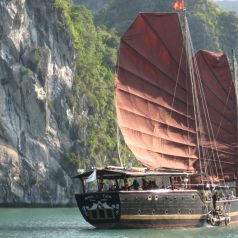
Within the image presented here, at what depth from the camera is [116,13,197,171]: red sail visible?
88.8ft

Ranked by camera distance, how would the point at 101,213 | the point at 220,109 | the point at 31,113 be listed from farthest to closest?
the point at 31,113
the point at 220,109
the point at 101,213

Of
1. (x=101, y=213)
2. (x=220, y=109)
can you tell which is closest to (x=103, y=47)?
(x=220, y=109)

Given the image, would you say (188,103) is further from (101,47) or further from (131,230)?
(101,47)

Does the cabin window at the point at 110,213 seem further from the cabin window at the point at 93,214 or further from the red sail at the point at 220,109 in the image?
the red sail at the point at 220,109

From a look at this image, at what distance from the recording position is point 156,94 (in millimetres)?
27672

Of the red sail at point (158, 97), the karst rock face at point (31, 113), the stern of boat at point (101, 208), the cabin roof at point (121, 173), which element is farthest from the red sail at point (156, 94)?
the karst rock face at point (31, 113)

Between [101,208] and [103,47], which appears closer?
[101,208]

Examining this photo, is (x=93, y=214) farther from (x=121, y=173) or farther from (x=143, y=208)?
(x=121, y=173)

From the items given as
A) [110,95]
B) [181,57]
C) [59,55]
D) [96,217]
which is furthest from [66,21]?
[96,217]

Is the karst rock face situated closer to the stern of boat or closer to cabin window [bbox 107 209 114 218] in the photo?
the stern of boat

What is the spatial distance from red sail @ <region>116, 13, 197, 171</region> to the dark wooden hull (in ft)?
6.95

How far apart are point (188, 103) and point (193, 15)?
58680 mm

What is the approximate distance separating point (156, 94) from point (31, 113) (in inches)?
951

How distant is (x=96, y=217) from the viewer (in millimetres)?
25125
